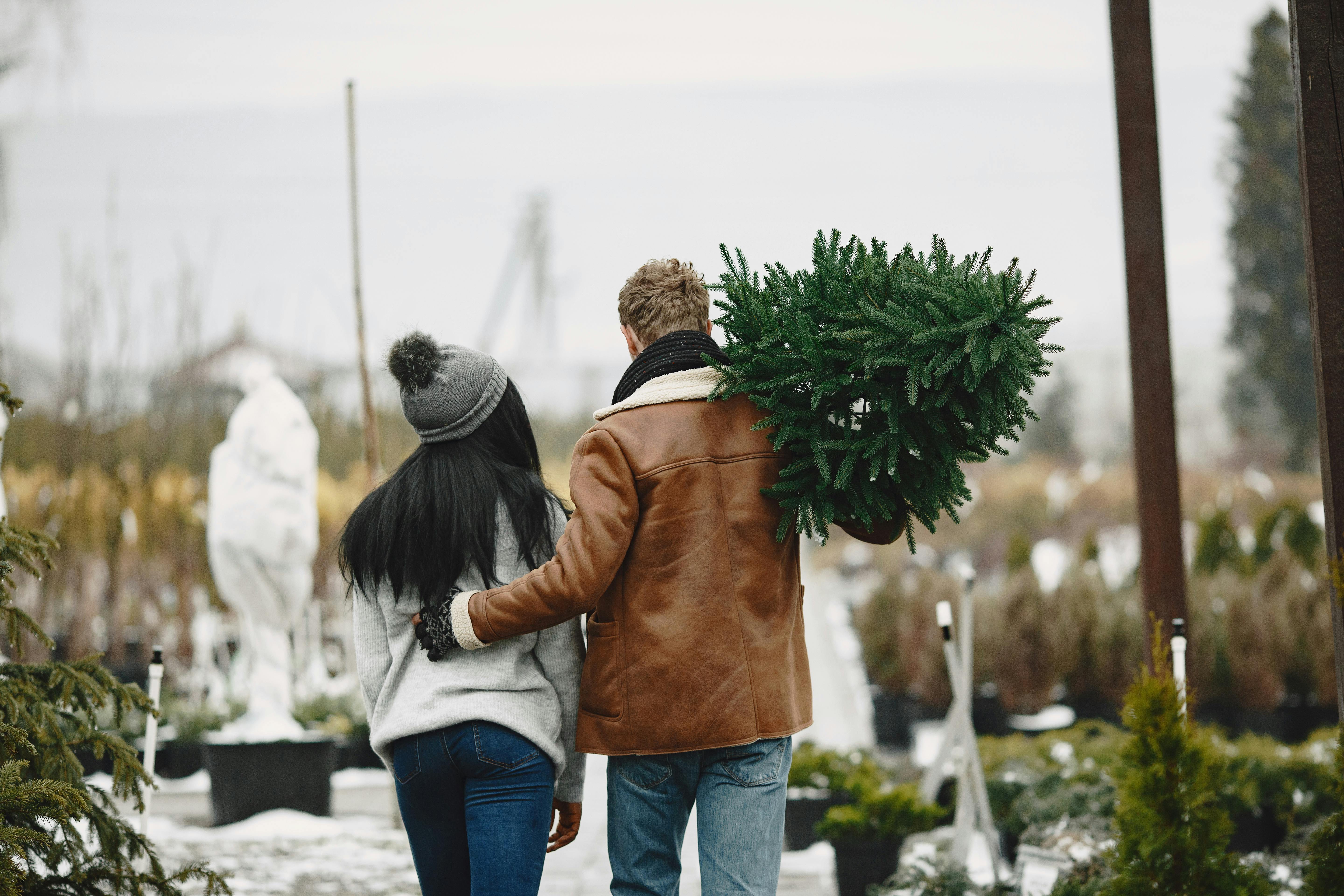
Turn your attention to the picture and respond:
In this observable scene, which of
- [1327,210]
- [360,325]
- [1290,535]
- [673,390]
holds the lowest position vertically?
[1290,535]

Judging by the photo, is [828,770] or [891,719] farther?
[891,719]

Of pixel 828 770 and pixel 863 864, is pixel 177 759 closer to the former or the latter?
pixel 828 770

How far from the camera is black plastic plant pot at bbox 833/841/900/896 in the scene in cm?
366

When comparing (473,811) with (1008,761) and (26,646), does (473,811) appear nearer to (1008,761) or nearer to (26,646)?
(1008,761)

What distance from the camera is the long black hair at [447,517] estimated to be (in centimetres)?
212

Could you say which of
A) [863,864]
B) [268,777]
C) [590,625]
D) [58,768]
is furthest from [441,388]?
[268,777]

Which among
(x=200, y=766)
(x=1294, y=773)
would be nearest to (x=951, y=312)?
(x=1294, y=773)

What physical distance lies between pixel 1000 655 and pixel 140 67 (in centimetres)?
2128

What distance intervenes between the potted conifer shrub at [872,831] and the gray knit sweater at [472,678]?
1625 millimetres

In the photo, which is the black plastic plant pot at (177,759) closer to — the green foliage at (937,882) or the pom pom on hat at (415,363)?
the green foliage at (937,882)

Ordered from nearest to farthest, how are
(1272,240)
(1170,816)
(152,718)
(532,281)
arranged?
1. (1170,816)
2. (152,718)
3. (1272,240)
4. (532,281)

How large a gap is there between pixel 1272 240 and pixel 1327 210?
19.1 metres

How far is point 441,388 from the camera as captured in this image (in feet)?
7.07

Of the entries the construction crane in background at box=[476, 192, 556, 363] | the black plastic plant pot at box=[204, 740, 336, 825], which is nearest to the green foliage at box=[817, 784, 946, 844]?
the black plastic plant pot at box=[204, 740, 336, 825]
